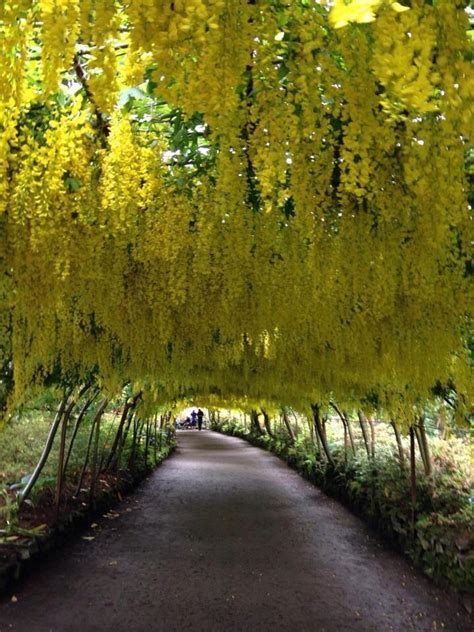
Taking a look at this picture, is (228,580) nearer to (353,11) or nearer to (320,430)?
(353,11)

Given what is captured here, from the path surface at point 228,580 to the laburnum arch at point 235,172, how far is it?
6.26 ft

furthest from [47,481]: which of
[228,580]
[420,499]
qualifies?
[420,499]

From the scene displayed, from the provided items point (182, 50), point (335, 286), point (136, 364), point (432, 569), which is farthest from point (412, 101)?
point (432, 569)

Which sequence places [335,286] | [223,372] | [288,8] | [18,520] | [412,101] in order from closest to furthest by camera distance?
[412,101] < [288,8] < [335,286] < [18,520] < [223,372]

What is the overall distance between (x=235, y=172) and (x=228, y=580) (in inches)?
160

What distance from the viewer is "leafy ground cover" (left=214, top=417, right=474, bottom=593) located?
482 centimetres

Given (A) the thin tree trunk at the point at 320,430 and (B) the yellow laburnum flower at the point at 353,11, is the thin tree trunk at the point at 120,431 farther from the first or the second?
(B) the yellow laburnum flower at the point at 353,11

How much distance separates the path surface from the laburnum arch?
1908 mm

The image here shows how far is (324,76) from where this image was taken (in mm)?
1623

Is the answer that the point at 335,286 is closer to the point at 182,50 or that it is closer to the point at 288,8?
the point at 288,8

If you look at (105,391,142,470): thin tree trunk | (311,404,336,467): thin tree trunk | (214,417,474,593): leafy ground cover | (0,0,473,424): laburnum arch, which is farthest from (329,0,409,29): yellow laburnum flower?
(311,404,336,467): thin tree trunk

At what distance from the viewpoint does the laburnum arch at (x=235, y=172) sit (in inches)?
44.5

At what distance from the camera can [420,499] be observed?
20.5ft

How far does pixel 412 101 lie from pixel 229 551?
5789mm
